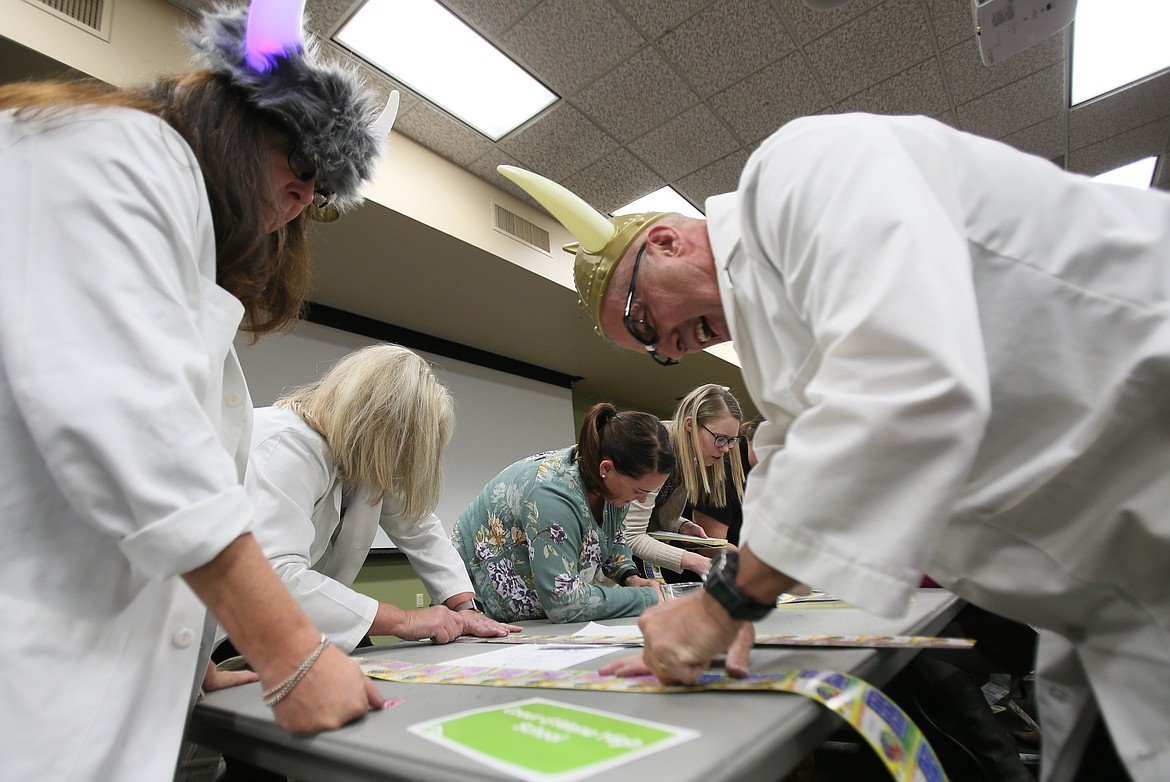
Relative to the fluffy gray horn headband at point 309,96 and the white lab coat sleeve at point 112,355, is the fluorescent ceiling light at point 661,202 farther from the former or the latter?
the white lab coat sleeve at point 112,355

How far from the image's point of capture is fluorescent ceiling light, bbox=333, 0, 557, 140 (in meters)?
2.39

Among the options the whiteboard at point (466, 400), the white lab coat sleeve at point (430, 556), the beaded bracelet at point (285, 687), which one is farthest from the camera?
the whiteboard at point (466, 400)

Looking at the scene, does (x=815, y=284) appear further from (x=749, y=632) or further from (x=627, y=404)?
(x=627, y=404)

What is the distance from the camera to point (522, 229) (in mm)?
3633

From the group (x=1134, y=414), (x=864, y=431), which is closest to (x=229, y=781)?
(x=864, y=431)

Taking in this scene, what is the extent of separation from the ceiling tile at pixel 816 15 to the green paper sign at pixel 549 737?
2731 millimetres

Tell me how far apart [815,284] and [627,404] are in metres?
6.90

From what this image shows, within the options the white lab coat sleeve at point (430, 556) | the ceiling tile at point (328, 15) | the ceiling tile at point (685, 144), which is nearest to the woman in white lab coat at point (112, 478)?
the white lab coat sleeve at point (430, 556)

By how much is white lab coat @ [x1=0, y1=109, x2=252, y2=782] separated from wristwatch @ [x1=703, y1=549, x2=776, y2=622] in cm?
47

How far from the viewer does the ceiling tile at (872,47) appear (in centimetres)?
252

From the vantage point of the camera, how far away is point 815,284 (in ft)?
1.94

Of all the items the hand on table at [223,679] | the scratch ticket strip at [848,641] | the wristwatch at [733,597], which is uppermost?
the wristwatch at [733,597]

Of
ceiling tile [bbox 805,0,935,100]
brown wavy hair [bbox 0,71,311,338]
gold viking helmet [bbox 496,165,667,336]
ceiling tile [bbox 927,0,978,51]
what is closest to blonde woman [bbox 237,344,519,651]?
brown wavy hair [bbox 0,71,311,338]

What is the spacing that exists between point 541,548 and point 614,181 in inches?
95.2
